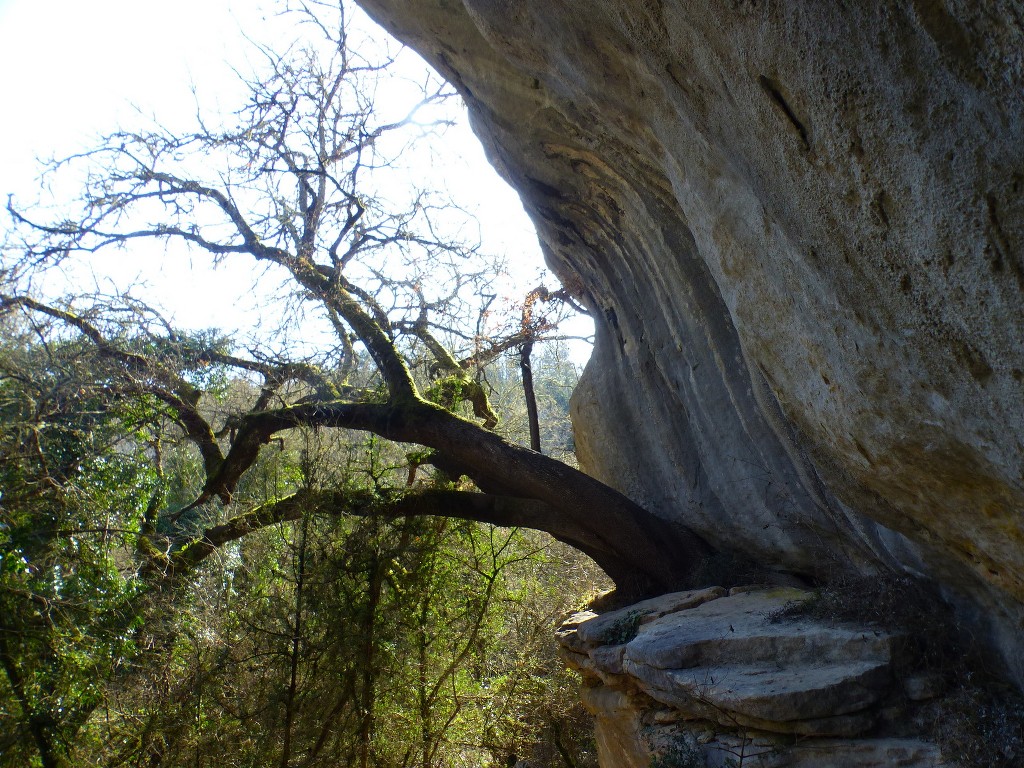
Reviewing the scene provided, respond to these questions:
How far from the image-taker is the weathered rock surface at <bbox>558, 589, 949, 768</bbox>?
13.9ft

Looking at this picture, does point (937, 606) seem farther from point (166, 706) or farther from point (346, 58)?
point (346, 58)

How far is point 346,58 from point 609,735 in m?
7.97

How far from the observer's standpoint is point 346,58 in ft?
29.6

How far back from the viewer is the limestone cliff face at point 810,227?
260 centimetres

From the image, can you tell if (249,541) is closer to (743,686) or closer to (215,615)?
(215,615)

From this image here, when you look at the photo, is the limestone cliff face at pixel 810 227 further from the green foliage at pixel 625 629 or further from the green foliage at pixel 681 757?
the green foliage at pixel 681 757

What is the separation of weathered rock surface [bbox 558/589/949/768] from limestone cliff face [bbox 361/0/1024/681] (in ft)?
2.71

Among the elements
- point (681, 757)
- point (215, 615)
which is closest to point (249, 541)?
point (215, 615)

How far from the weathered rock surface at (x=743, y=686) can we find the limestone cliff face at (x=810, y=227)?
82 centimetres

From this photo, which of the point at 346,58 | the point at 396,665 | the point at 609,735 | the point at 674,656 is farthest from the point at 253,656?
the point at 346,58

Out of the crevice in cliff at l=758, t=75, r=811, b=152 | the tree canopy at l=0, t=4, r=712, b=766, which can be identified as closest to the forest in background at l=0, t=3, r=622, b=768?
the tree canopy at l=0, t=4, r=712, b=766

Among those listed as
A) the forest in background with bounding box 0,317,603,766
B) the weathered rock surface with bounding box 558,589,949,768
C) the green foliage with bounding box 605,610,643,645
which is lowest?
the weathered rock surface with bounding box 558,589,949,768

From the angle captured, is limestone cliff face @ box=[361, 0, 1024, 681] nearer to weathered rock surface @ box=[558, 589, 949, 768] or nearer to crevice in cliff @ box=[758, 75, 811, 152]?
crevice in cliff @ box=[758, 75, 811, 152]

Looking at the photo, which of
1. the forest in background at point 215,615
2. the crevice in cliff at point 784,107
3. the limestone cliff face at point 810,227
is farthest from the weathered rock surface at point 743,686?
the crevice in cliff at point 784,107
